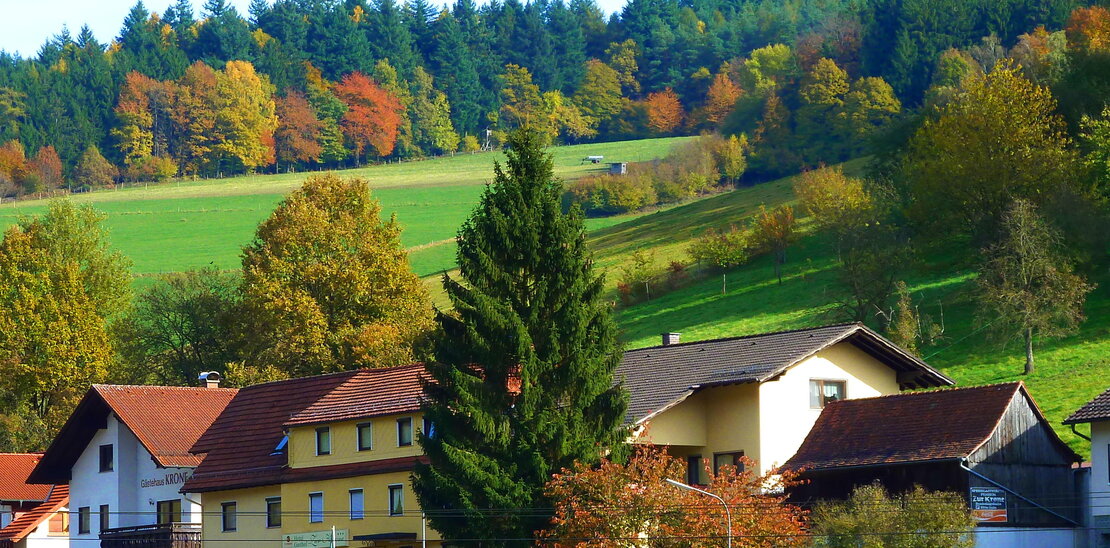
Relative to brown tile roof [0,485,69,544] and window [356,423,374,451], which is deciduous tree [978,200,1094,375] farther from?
brown tile roof [0,485,69,544]

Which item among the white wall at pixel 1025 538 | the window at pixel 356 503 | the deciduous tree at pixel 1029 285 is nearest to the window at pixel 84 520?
the window at pixel 356 503

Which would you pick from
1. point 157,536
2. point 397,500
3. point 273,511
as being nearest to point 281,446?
point 273,511

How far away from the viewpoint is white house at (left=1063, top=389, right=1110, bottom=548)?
1860 inches

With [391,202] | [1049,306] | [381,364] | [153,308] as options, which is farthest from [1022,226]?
[391,202]

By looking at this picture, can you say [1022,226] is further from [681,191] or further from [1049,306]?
[681,191]

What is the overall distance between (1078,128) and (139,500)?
58052 mm

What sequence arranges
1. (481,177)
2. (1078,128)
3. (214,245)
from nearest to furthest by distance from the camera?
1. (1078,128)
2. (214,245)
3. (481,177)

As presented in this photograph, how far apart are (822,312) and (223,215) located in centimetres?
8961

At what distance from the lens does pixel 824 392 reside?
54125 mm

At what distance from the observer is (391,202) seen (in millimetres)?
173500

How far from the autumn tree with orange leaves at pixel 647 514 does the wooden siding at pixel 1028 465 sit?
675 cm

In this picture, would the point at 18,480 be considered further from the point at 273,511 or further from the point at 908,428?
the point at 908,428

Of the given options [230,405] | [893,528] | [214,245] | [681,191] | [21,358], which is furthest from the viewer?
[681,191]

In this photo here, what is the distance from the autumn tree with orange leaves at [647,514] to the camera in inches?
1673
